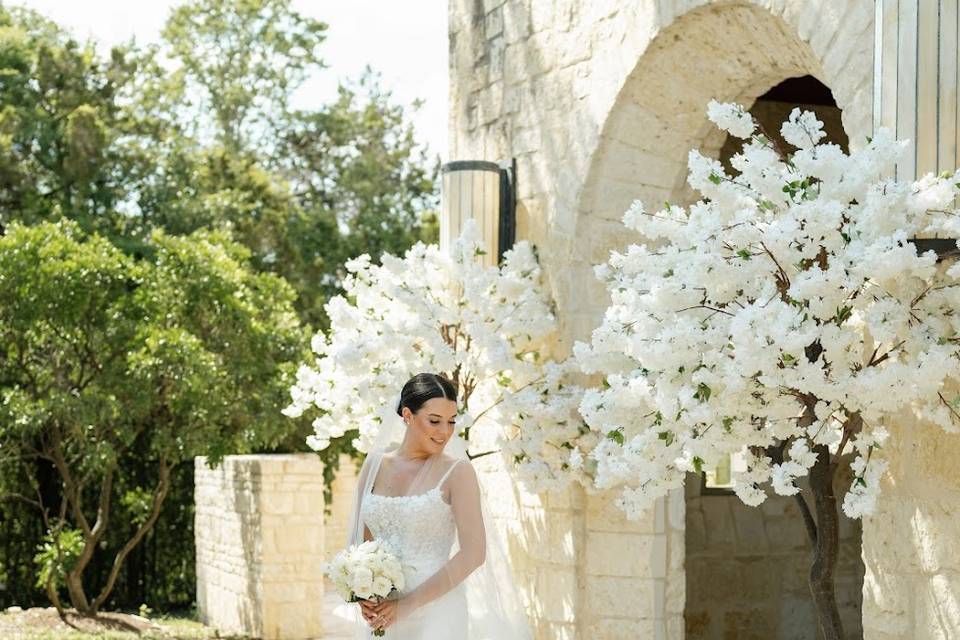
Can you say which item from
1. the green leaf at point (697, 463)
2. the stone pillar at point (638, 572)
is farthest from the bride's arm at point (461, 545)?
the stone pillar at point (638, 572)

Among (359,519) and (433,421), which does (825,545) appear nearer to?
(433,421)

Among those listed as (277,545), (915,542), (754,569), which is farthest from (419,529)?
(277,545)

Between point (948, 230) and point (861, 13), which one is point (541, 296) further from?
point (948, 230)

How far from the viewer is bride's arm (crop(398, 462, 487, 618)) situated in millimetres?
4188

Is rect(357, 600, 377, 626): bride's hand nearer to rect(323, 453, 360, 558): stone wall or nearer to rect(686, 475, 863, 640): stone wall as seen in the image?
rect(686, 475, 863, 640): stone wall

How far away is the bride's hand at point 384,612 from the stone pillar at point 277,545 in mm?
5438

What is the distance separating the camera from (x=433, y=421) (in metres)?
4.28

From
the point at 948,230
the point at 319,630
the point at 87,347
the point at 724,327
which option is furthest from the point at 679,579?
the point at 87,347

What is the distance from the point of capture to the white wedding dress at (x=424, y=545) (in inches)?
168

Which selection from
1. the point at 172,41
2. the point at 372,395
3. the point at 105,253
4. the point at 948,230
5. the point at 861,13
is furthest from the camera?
the point at 172,41

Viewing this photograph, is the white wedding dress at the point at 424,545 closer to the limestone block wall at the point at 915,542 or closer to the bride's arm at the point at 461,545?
the bride's arm at the point at 461,545

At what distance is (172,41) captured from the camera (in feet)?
72.0

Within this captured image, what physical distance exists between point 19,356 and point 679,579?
18.5 feet

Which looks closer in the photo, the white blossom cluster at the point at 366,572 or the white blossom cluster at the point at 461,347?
the white blossom cluster at the point at 366,572
